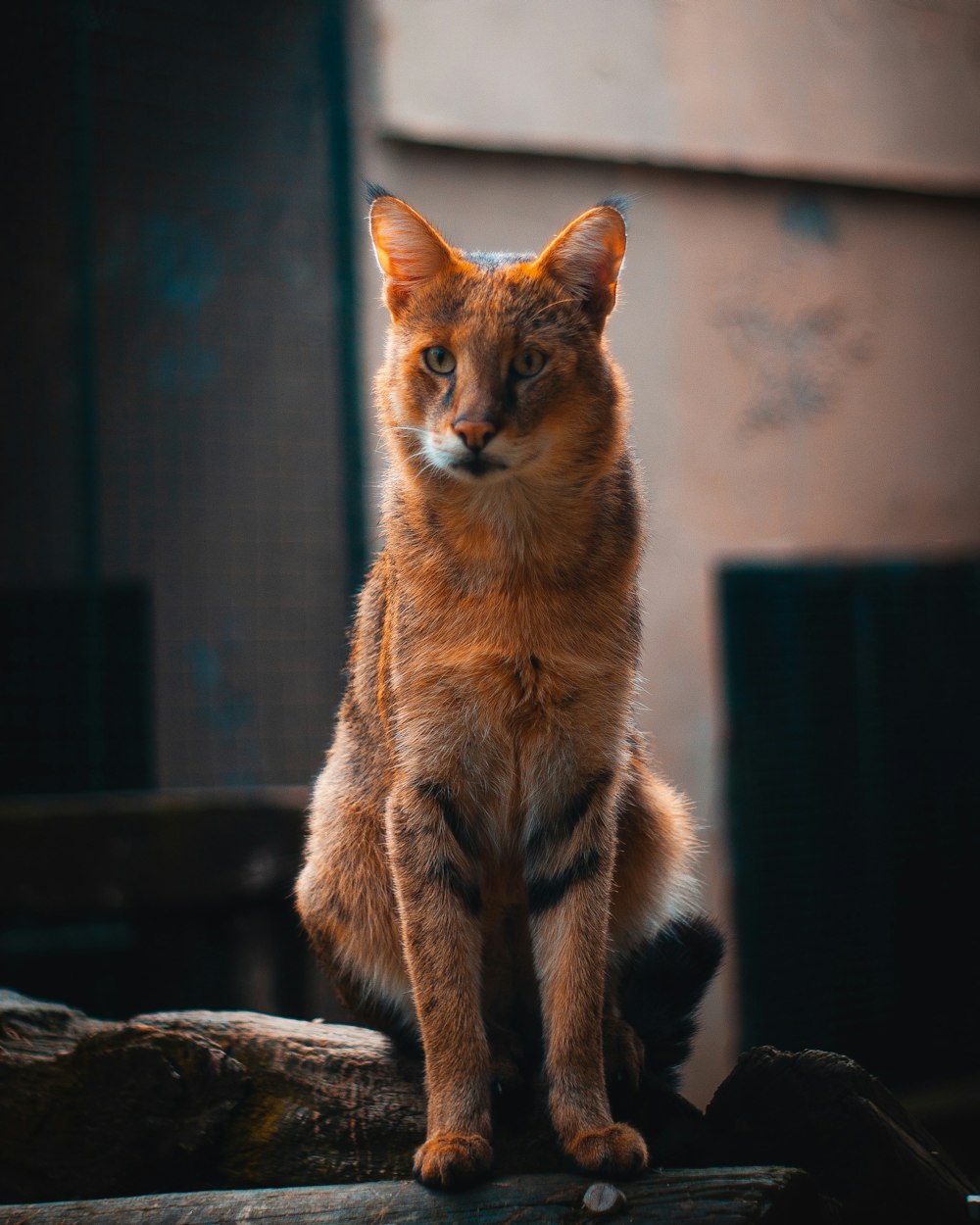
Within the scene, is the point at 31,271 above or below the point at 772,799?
above

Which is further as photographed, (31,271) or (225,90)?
(31,271)

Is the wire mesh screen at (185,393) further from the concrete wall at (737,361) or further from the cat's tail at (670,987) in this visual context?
the cat's tail at (670,987)

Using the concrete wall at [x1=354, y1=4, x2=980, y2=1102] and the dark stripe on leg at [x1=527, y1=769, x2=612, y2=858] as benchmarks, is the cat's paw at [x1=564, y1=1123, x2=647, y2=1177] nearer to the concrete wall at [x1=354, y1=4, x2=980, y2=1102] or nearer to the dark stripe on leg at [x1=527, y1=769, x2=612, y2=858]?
the dark stripe on leg at [x1=527, y1=769, x2=612, y2=858]

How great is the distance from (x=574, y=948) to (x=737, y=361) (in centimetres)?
460

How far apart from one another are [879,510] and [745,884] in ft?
6.78

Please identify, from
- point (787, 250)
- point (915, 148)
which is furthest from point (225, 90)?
point (915, 148)

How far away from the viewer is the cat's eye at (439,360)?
2.25m

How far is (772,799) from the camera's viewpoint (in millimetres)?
6027

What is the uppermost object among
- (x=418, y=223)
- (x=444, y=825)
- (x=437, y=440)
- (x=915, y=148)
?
(x=915, y=148)

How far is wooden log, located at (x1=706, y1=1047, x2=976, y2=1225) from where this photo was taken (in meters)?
2.10

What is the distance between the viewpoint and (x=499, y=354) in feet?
7.22

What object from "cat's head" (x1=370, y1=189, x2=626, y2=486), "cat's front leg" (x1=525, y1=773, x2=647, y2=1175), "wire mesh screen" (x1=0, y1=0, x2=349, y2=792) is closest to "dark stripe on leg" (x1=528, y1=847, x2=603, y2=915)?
"cat's front leg" (x1=525, y1=773, x2=647, y2=1175)

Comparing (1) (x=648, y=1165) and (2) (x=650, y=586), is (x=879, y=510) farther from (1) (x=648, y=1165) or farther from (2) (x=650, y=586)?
(1) (x=648, y=1165)

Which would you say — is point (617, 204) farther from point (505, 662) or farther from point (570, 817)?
point (570, 817)
